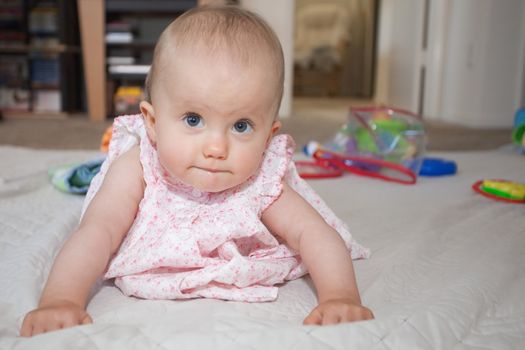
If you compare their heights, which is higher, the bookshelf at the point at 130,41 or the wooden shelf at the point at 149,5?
the wooden shelf at the point at 149,5

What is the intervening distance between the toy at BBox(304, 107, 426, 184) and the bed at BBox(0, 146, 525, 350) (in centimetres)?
23

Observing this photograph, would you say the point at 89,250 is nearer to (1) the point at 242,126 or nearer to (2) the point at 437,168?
(1) the point at 242,126

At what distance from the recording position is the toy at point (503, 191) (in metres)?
1.03

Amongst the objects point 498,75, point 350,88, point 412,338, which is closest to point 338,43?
point 350,88

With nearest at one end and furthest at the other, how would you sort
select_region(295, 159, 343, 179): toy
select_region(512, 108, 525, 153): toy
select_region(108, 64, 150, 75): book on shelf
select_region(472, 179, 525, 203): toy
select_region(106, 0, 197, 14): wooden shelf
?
select_region(472, 179, 525, 203): toy → select_region(295, 159, 343, 179): toy → select_region(512, 108, 525, 153): toy → select_region(106, 0, 197, 14): wooden shelf → select_region(108, 64, 150, 75): book on shelf

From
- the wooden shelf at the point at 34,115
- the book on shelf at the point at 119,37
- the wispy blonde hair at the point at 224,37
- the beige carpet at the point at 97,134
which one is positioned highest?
the wispy blonde hair at the point at 224,37

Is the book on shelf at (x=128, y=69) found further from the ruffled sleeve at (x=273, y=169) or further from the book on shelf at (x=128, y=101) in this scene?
the ruffled sleeve at (x=273, y=169)

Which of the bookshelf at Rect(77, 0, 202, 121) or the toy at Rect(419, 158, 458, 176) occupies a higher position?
the bookshelf at Rect(77, 0, 202, 121)

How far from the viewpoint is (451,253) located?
75cm

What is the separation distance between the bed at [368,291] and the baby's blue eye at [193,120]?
7.5 inches

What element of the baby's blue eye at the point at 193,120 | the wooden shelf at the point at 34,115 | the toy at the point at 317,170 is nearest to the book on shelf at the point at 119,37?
the wooden shelf at the point at 34,115

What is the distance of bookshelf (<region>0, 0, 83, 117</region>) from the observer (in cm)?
320

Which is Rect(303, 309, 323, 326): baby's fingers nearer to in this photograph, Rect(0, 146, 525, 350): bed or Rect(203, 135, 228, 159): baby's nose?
Rect(0, 146, 525, 350): bed

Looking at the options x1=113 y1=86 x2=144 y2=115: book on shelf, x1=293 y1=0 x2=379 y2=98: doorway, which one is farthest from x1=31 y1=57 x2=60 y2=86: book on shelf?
x1=293 y1=0 x2=379 y2=98: doorway
